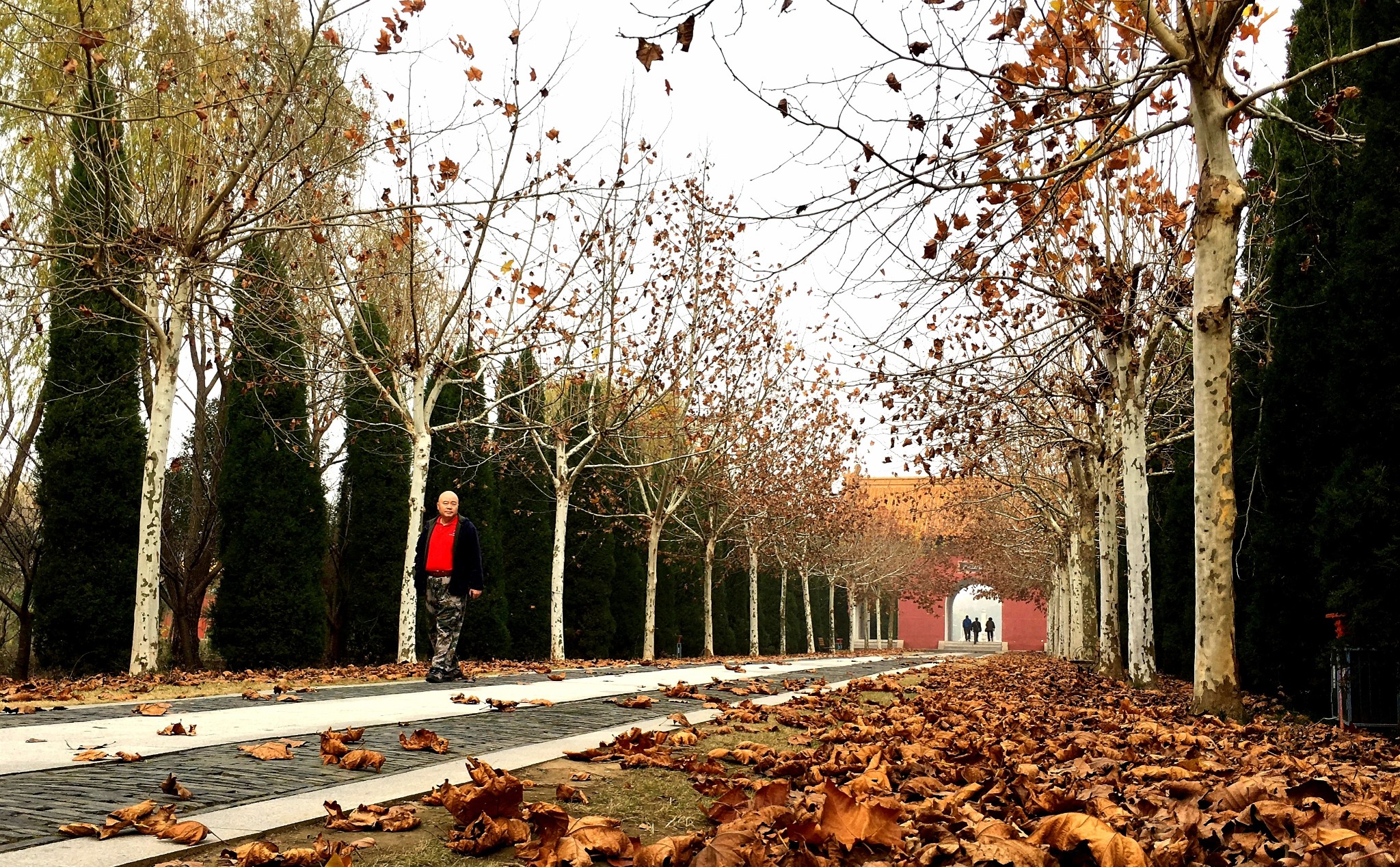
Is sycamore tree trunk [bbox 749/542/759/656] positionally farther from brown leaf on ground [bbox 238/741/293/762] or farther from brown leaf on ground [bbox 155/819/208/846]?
brown leaf on ground [bbox 155/819/208/846]

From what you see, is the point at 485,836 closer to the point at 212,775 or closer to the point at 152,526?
→ the point at 212,775

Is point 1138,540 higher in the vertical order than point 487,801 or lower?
higher

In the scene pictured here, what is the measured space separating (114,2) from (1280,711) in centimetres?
1824

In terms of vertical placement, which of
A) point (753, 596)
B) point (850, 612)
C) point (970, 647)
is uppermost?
point (753, 596)

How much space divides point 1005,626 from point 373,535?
56.5m

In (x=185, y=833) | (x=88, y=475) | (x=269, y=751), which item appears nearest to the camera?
(x=185, y=833)

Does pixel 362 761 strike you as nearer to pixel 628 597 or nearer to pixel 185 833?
pixel 185 833

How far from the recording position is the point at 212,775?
4.26m

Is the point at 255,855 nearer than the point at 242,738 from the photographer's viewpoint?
Yes

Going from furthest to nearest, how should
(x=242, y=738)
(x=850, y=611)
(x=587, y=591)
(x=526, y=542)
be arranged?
(x=850, y=611), (x=587, y=591), (x=526, y=542), (x=242, y=738)

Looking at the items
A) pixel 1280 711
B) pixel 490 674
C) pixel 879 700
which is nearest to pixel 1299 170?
pixel 1280 711

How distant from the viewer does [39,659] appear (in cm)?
1502

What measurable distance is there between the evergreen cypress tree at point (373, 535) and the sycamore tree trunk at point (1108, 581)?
13.3 meters

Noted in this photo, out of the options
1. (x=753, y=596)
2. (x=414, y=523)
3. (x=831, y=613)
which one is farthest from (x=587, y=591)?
(x=831, y=613)
